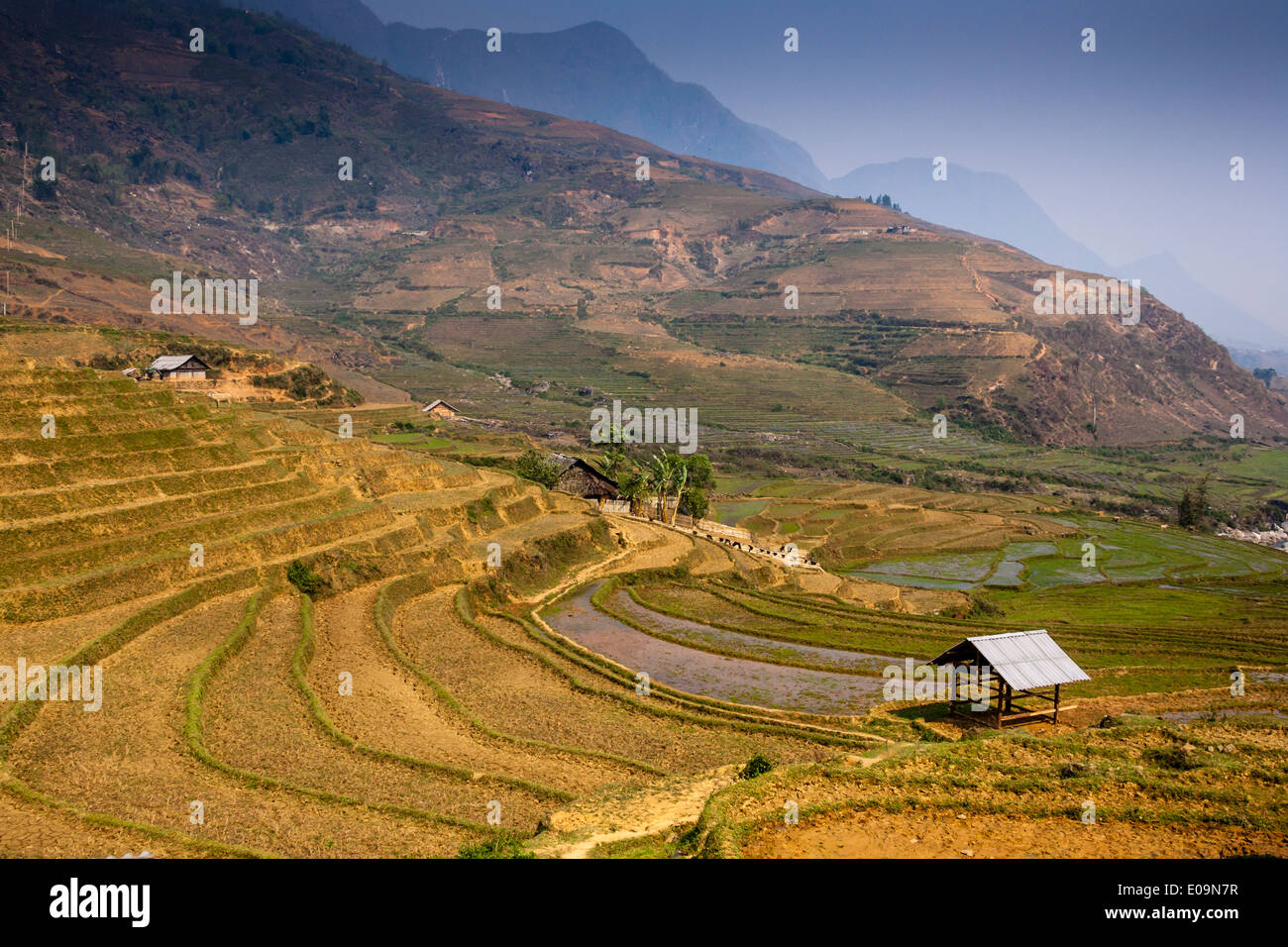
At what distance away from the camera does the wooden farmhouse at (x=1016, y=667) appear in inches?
955

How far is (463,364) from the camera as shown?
17125cm

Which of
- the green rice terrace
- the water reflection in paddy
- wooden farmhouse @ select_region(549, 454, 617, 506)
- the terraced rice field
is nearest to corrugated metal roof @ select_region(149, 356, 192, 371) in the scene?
the green rice terrace

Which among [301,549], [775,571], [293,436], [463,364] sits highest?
[463,364]

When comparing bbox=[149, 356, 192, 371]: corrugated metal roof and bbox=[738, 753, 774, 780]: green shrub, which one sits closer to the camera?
bbox=[738, 753, 774, 780]: green shrub

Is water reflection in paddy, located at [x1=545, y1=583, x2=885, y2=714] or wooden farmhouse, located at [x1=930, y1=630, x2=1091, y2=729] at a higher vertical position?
wooden farmhouse, located at [x1=930, y1=630, x2=1091, y2=729]

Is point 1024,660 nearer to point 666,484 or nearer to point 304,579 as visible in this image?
point 304,579

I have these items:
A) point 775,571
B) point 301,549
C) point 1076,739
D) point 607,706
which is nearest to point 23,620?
point 301,549

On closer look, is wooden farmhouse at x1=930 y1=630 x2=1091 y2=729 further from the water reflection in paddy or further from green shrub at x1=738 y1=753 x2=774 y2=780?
green shrub at x1=738 y1=753 x2=774 y2=780

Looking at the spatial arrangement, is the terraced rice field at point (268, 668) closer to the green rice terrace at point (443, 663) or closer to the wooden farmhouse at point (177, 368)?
the green rice terrace at point (443, 663)

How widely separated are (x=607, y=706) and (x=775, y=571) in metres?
28.4

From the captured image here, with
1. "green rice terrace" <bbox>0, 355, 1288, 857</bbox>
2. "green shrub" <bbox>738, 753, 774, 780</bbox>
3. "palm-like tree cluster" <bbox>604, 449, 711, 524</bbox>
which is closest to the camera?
"green rice terrace" <bbox>0, 355, 1288, 857</bbox>

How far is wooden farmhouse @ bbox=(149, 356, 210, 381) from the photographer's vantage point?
67.3 meters

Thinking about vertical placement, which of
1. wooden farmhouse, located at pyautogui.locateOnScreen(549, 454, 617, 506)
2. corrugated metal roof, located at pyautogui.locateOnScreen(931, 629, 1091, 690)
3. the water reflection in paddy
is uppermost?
wooden farmhouse, located at pyautogui.locateOnScreen(549, 454, 617, 506)
